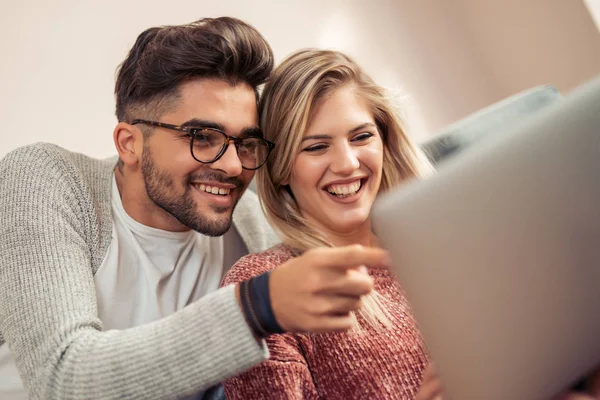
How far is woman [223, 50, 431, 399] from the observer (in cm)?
91

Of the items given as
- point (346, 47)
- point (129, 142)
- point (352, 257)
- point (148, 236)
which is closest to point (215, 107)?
point (129, 142)

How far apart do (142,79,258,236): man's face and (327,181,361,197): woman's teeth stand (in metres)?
0.22

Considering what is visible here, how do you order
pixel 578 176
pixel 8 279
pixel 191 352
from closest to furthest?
pixel 578 176, pixel 191 352, pixel 8 279

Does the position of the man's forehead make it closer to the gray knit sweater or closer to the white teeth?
the white teeth

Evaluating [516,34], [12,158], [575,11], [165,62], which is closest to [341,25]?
[516,34]

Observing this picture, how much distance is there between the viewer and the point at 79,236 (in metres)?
1.07

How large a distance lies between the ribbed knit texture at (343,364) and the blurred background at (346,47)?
639 mm

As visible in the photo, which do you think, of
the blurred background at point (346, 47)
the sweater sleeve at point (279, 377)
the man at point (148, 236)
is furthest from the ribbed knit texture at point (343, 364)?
the blurred background at point (346, 47)

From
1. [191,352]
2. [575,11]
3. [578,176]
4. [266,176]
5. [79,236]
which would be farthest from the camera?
[575,11]

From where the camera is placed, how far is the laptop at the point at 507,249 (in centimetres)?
47

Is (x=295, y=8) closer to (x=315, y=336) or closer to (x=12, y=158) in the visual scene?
(x=12, y=158)

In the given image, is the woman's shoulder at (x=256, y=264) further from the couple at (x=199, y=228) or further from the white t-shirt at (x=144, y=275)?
the white t-shirt at (x=144, y=275)

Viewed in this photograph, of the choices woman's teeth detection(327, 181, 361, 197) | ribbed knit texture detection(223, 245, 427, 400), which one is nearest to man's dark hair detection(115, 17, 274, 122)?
woman's teeth detection(327, 181, 361, 197)

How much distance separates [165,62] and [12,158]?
1.33ft
